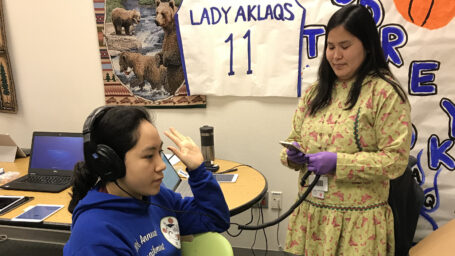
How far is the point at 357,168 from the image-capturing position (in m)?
1.21

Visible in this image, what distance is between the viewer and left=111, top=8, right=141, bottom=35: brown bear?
7.22ft

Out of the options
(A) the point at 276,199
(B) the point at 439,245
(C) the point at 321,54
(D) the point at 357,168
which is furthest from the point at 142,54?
(B) the point at 439,245

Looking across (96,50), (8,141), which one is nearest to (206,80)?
(96,50)

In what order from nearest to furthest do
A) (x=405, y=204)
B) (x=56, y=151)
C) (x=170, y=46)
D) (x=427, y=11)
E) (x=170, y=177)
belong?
(x=405, y=204) < (x=170, y=177) < (x=427, y=11) < (x=56, y=151) < (x=170, y=46)

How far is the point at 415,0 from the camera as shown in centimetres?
182

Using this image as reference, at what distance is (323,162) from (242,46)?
3.62ft

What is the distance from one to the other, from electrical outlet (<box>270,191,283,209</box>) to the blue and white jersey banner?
2.19ft

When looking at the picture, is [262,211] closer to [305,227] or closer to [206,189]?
[305,227]

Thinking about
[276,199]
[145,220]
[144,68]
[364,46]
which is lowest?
[276,199]

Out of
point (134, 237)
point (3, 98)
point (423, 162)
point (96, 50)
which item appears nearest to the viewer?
point (134, 237)

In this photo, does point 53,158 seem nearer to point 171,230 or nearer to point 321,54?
point 171,230

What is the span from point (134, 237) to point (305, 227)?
76cm

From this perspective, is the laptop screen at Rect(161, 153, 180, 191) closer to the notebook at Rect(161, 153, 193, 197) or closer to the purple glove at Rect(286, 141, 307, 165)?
the notebook at Rect(161, 153, 193, 197)

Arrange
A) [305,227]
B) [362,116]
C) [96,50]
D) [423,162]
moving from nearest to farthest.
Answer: [362,116], [305,227], [423,162], [96,50]
